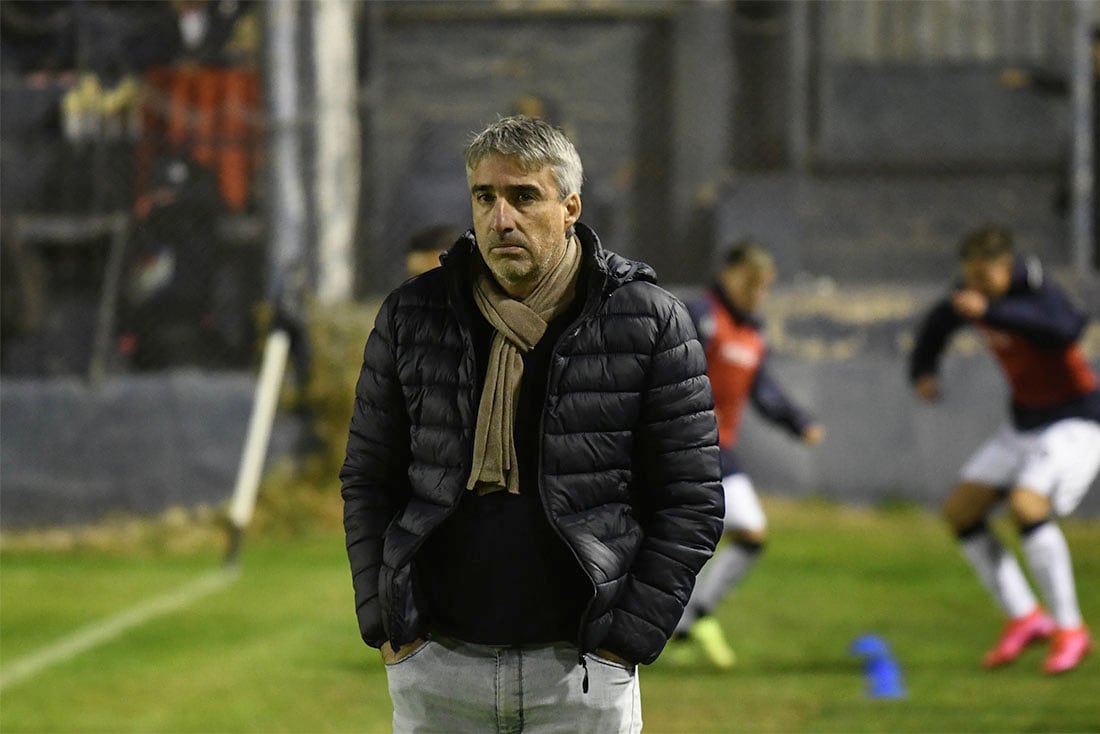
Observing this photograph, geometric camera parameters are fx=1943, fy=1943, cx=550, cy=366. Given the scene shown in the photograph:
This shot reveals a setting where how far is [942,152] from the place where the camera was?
49.1 ft

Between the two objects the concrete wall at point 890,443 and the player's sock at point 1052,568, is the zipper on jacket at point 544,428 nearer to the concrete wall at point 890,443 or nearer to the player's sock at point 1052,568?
the player's sock at point 1052,568

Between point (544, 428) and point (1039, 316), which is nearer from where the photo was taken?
point (544, 428)

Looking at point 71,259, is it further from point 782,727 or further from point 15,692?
point 782,727

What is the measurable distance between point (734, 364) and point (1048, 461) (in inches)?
59.6

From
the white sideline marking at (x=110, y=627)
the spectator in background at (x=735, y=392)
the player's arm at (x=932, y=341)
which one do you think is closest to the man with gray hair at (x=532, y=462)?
the white sideline marking at (x=110, y=627)

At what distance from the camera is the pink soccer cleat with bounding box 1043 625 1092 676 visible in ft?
27.7

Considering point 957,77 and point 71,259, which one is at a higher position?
point 957,77

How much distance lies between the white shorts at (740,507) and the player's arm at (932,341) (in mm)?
1062

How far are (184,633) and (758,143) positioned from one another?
23.1ft

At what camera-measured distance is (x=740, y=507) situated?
8.91 metres

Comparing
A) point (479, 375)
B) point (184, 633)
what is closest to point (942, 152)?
point (184, 633)

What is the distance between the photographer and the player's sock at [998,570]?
8867 mm

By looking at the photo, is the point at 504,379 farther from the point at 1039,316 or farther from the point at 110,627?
the point at 110,627

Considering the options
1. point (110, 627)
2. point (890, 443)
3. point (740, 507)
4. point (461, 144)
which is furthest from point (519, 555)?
point (461, 144)
